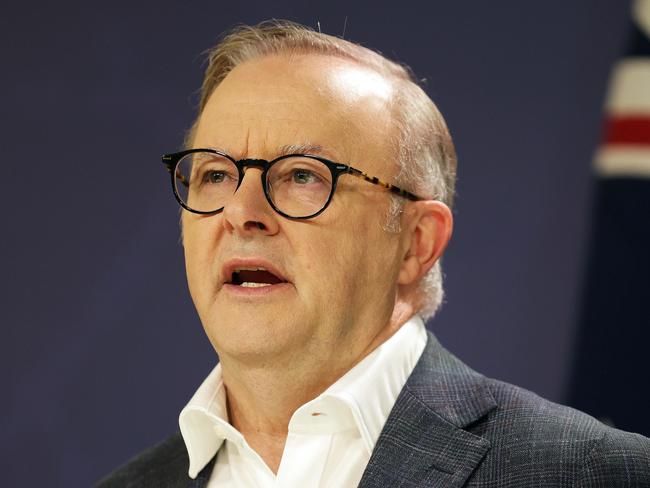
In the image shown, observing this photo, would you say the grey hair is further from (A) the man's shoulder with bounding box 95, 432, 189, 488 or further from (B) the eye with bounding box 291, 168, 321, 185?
(A) the man's shoulder with bounding box 95, 432, 189, 488

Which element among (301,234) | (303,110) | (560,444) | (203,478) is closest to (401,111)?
(303,110)

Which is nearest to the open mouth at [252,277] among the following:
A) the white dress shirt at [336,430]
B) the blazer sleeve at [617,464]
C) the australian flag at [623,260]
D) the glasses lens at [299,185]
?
the glasses lens at [299,185]

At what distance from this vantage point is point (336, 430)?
6.26 feet

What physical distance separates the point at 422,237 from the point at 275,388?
48cm

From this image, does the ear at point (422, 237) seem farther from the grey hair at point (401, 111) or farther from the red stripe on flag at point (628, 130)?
the red stripe on flag at point (628, 130)

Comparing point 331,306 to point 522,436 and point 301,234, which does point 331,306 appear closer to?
point 301,234

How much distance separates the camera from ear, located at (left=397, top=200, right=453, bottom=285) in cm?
212

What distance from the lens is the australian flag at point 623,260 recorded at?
2.65 m

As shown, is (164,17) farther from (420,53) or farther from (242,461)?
(242,461)

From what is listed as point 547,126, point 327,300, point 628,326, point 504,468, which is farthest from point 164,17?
point 504,468

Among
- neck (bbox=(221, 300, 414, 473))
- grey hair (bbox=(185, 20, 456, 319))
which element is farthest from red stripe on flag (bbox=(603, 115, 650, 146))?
neck (bbox=(221, 300, 414, 473))

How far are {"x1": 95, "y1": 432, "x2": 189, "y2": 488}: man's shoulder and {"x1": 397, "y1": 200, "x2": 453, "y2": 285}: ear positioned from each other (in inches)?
25.8

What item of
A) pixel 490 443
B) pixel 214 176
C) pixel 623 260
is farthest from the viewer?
pixel 623 260

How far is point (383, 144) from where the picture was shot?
2.06 metres
